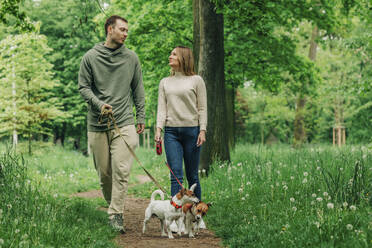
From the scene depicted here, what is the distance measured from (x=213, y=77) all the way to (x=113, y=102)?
3.98 meters

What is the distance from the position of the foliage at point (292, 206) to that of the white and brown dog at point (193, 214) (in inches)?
12.5

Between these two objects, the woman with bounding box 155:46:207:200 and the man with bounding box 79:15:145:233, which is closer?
the man with bounding box 79:15:145:233

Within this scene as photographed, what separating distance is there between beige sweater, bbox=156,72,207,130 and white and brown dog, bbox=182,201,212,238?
119cm

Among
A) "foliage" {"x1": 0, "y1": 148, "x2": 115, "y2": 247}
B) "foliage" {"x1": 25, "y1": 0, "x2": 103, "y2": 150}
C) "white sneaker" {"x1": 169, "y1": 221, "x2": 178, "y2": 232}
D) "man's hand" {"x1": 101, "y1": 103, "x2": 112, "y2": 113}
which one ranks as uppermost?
"foliage" {"x1": 25, "y1": 0, "x2": 103, "y2": 150}

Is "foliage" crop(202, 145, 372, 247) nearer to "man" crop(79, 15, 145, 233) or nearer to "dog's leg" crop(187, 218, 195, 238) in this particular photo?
"dog's leg" crop(187, 218, 195, 238)

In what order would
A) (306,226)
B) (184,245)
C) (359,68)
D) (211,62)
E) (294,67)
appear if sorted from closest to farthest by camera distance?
(306,226) < (184,245) < (211,62) < (294,67) < (359,68)

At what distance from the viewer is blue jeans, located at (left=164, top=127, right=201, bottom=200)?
5.34 meters

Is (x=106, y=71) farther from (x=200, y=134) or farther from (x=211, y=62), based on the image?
(x=211, y=62)

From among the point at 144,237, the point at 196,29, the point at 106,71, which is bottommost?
the point at 144,237

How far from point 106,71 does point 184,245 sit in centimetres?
244

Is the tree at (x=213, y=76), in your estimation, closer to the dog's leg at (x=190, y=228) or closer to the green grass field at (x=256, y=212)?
the green grass field at (x=256, y=212)

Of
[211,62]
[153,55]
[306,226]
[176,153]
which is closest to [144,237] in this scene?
[176,153]

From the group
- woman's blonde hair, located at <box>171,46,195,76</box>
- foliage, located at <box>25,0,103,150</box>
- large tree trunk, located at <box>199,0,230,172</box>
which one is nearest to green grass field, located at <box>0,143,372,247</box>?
large tree trunk, located at <box>199,0,230,172</box>

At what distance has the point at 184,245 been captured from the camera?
447 centimetres
